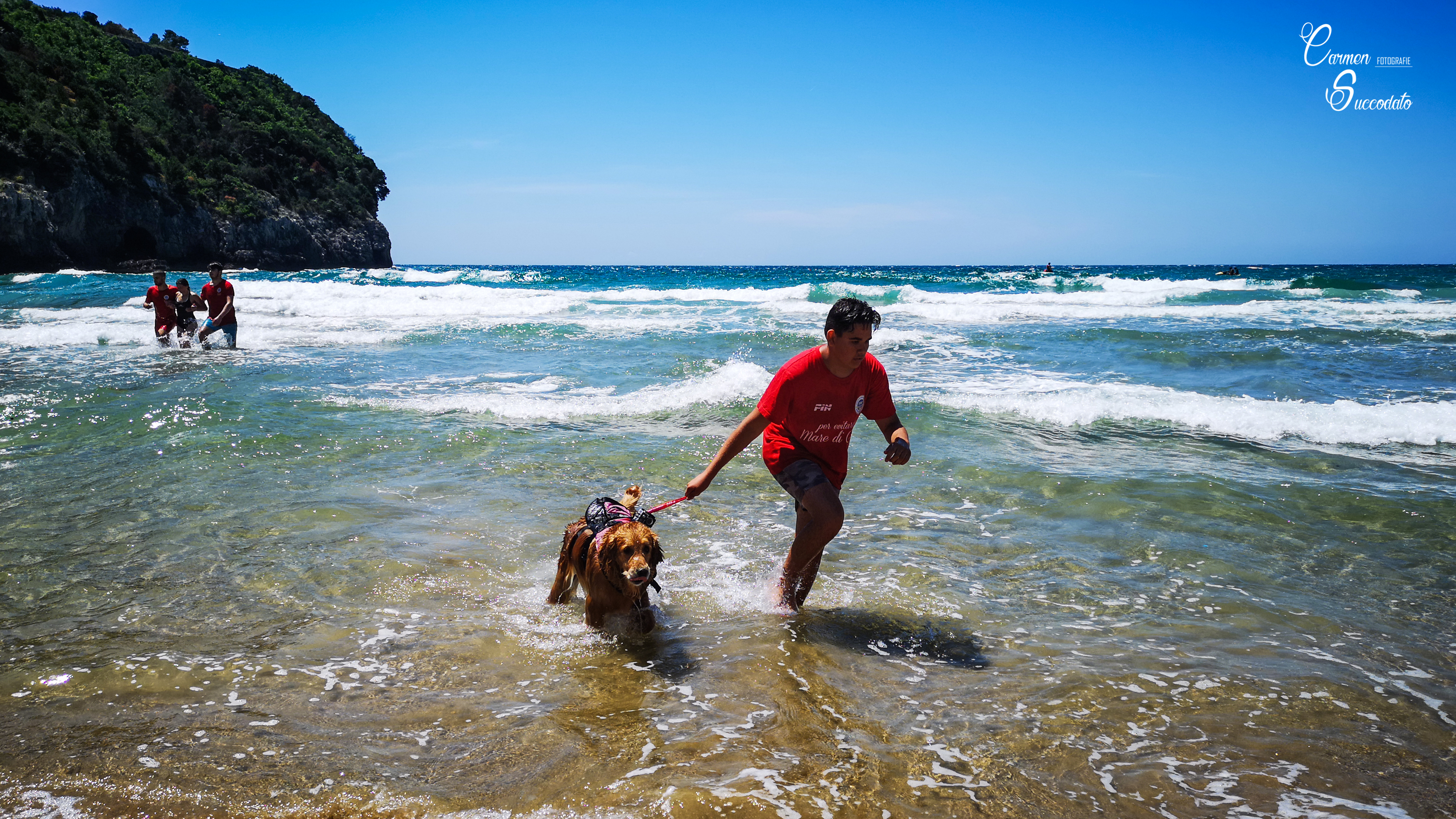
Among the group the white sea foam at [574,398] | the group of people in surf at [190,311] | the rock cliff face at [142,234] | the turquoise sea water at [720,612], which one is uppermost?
the rock cliff face at [142,234]

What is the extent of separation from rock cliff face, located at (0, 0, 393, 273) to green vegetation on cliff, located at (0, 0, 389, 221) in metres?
0.13

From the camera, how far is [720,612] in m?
4.55

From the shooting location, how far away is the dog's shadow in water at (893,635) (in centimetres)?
399

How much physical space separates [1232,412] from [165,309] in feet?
63.3

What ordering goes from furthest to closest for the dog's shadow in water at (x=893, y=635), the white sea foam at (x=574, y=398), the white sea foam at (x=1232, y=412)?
1. the white sea foam at (x=574, y=398)
2. the white sea foam at (x=1232, y=412)
3. the dog's shadow in water at (x=893, y=635)

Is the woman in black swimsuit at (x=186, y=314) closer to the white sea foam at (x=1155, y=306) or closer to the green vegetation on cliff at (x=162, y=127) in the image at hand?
the white sea foam at (x=1155, y=306)

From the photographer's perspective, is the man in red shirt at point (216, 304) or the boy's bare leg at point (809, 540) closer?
the boy's bare leg at point (809, 540)

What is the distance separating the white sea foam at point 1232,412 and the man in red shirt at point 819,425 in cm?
649

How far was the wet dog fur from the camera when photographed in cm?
383

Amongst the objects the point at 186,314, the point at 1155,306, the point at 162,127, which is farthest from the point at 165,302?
the point at 162,127

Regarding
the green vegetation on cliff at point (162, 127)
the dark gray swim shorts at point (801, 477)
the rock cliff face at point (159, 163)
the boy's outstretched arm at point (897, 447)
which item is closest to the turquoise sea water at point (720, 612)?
the dark gray swim shorts at point (801, 477)

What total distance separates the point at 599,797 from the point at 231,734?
5.06 feet

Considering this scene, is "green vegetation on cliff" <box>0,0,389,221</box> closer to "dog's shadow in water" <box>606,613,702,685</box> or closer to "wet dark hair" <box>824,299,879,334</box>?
"dog's shadow in water" <box>606,613,702,685</box>

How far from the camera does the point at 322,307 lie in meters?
30.0
